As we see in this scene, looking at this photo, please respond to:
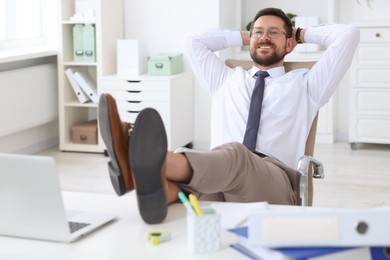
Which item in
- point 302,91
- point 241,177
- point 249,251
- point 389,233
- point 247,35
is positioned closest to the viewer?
point 389,233

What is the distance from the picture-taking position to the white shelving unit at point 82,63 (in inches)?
218

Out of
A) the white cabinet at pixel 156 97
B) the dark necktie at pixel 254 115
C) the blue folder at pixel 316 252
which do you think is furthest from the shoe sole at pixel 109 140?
the white cabinet at pixel 156 97

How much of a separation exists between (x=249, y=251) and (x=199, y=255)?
0.34ft

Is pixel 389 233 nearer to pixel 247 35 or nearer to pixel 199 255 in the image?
pixel 199 255

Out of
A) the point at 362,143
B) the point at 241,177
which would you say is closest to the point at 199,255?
the point at 241,177

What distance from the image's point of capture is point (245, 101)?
305cm

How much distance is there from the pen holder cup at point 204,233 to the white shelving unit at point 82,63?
4.11 meters

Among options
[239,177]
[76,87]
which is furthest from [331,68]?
[76,87]

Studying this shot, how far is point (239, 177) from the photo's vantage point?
88.7 inches

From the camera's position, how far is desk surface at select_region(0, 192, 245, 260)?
4.92ft

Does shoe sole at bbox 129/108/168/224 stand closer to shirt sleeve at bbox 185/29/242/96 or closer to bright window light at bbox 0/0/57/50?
shirt sleeve at bbox 185/29/242/96

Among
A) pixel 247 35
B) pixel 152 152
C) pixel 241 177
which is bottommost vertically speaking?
pixel 241 177

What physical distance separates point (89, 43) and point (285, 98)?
288cm

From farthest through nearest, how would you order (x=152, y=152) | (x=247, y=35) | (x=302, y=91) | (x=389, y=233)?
(x=247, y=35) < (x=302, y=91) < (x=152, y=152) < (x=389, y=233)
